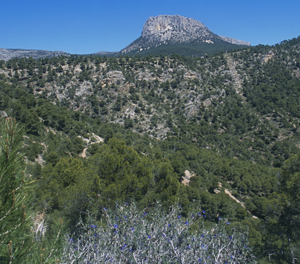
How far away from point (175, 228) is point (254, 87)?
65932 mm

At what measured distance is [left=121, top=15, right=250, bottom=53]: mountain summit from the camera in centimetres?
12588

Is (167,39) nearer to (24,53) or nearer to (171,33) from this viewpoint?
(171,33)

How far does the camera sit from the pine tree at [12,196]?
5.08 ft

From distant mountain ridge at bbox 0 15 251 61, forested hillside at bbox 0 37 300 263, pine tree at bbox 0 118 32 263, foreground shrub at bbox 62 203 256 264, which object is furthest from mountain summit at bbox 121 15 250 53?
pine tree at bbox 0 118 32 263

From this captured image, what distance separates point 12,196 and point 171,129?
161 ft

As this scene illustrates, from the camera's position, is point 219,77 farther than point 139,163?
Yes

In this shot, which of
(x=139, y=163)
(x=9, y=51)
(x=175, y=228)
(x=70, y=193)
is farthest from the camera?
(x=9, y=51)

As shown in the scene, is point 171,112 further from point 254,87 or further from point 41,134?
point 41,134

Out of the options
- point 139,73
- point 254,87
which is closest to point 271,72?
point 254,87

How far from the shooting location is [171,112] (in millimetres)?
55875

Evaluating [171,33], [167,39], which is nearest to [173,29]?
[171,33]

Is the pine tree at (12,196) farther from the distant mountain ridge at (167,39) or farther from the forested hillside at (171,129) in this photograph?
the distant mountain ridge at (167,39)

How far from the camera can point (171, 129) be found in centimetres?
5000

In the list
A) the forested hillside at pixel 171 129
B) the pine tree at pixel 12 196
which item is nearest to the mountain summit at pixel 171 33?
Result: the forested hillside at pixel 171 129
